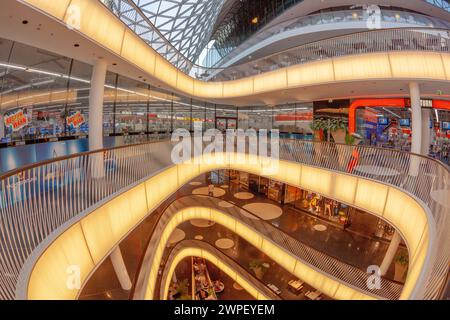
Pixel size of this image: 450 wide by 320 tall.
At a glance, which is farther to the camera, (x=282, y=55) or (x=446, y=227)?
(x=282, y=55)

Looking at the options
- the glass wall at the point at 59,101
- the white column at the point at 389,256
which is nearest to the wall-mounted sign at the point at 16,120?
the glass wall at the point at 59,101

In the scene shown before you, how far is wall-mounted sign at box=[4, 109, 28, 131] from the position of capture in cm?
791

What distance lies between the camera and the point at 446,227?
4.47m

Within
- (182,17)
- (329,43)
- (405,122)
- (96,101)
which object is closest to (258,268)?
(96,101)

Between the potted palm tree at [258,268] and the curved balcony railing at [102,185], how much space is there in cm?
758

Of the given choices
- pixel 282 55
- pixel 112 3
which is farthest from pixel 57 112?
pixel 282 55

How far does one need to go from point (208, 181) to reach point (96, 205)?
21.6 m

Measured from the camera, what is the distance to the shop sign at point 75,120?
10470mm

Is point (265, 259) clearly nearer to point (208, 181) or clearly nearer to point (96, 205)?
point (208, 181)

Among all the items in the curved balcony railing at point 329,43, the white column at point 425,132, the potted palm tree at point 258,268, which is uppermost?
the curved balcony railing at point 329,43

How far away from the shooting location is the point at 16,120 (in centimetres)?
818

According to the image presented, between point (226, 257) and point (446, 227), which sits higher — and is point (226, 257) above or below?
below

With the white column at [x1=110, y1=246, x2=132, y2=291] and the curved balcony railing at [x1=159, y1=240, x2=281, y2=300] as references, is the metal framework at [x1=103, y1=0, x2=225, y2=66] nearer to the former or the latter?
the curved balcony railing at [x1=159, y1=240, x2=281, y2=300]

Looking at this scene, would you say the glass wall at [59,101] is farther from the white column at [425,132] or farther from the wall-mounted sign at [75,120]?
the white column at [425,132]
